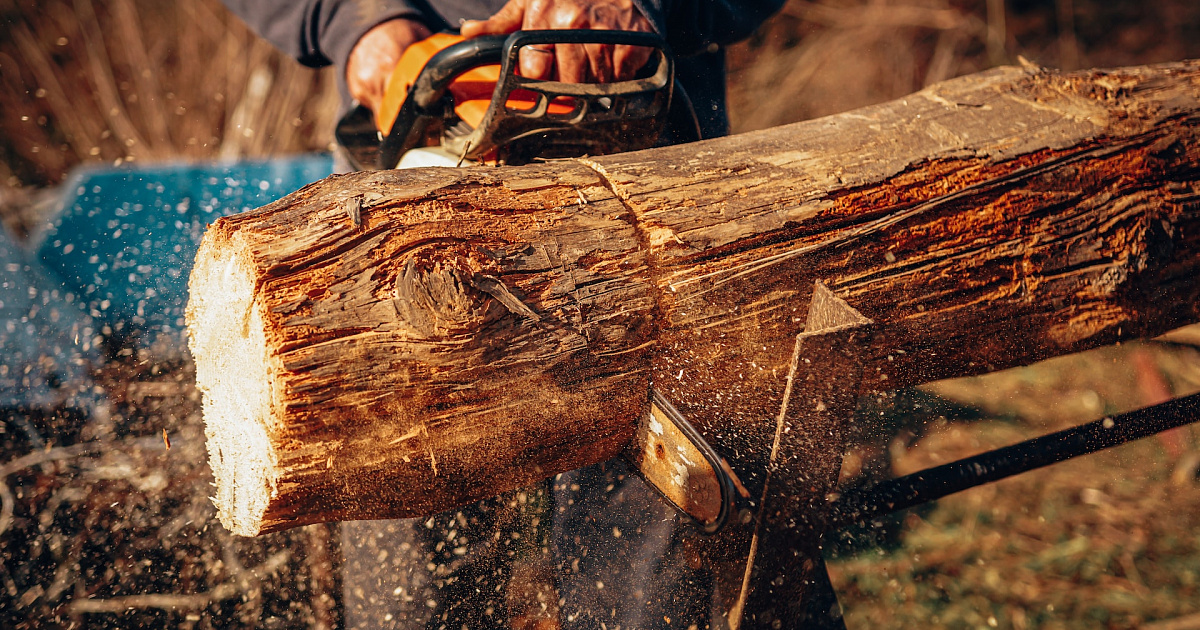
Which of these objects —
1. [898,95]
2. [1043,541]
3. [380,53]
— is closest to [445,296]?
[380,53]

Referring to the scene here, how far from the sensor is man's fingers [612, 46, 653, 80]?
145 cm

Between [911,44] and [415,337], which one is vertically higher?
[415,337]

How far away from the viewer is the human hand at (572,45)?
4.66 feet

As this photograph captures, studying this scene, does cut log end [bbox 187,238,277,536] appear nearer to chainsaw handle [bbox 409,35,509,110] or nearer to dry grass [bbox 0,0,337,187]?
chainsaw handle [bbox 409,35,509,110]

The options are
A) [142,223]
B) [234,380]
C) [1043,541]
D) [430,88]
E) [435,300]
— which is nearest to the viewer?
[435,300]

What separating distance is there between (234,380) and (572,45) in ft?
2.94

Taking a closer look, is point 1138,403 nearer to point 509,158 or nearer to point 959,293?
point 959,293

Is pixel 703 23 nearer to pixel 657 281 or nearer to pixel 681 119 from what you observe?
pixel 681 119

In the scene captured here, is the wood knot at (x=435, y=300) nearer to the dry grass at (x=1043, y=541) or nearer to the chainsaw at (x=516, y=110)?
the chainsaw at (x=516, y=110)

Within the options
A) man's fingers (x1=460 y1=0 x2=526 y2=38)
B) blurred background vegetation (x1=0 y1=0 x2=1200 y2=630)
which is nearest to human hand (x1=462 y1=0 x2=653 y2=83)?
man's fingers (x1=460 y1=0 x2=526 y2=38)

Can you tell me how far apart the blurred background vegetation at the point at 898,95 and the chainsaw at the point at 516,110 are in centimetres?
170

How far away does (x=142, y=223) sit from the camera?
2.22m

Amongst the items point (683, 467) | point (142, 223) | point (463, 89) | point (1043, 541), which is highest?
point (463, 89)

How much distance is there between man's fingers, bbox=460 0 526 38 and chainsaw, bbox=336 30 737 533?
0.27 ft
